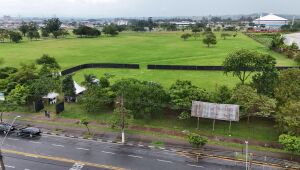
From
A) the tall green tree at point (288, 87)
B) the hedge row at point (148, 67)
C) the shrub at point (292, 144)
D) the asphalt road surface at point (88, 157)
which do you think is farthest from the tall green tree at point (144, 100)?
the hedge row at point (148, 67)

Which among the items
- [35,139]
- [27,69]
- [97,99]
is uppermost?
[27,69]

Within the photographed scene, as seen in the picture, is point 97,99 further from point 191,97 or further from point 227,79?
point 227,79

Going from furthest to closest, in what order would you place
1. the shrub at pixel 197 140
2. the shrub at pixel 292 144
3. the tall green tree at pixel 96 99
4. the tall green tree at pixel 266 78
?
1. the tall green tree at pixel 96 99
2. the tall green tree at pixel 266 78
3. the shrub at pixel 197 140
4. the shrub at pixel 292 144

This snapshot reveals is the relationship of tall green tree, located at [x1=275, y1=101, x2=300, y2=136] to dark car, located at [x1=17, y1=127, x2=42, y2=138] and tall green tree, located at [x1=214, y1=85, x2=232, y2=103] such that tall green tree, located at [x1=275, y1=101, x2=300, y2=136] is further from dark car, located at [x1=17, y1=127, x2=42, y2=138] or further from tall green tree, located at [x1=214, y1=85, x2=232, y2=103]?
dark car, located at [x1=17, y1=127, x2=42, y2=138]

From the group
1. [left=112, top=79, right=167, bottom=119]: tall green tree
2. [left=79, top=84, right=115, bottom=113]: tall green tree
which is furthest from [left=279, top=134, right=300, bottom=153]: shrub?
[left=79, top=84, right=115, bottom=113]: tall green tree

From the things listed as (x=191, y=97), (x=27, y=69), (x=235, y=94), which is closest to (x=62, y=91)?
(x=27, y=69)

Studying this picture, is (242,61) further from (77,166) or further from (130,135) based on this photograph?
(77,166)

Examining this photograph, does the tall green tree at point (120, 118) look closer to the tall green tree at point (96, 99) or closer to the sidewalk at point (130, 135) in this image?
the sidewalk at point (130, 135)
